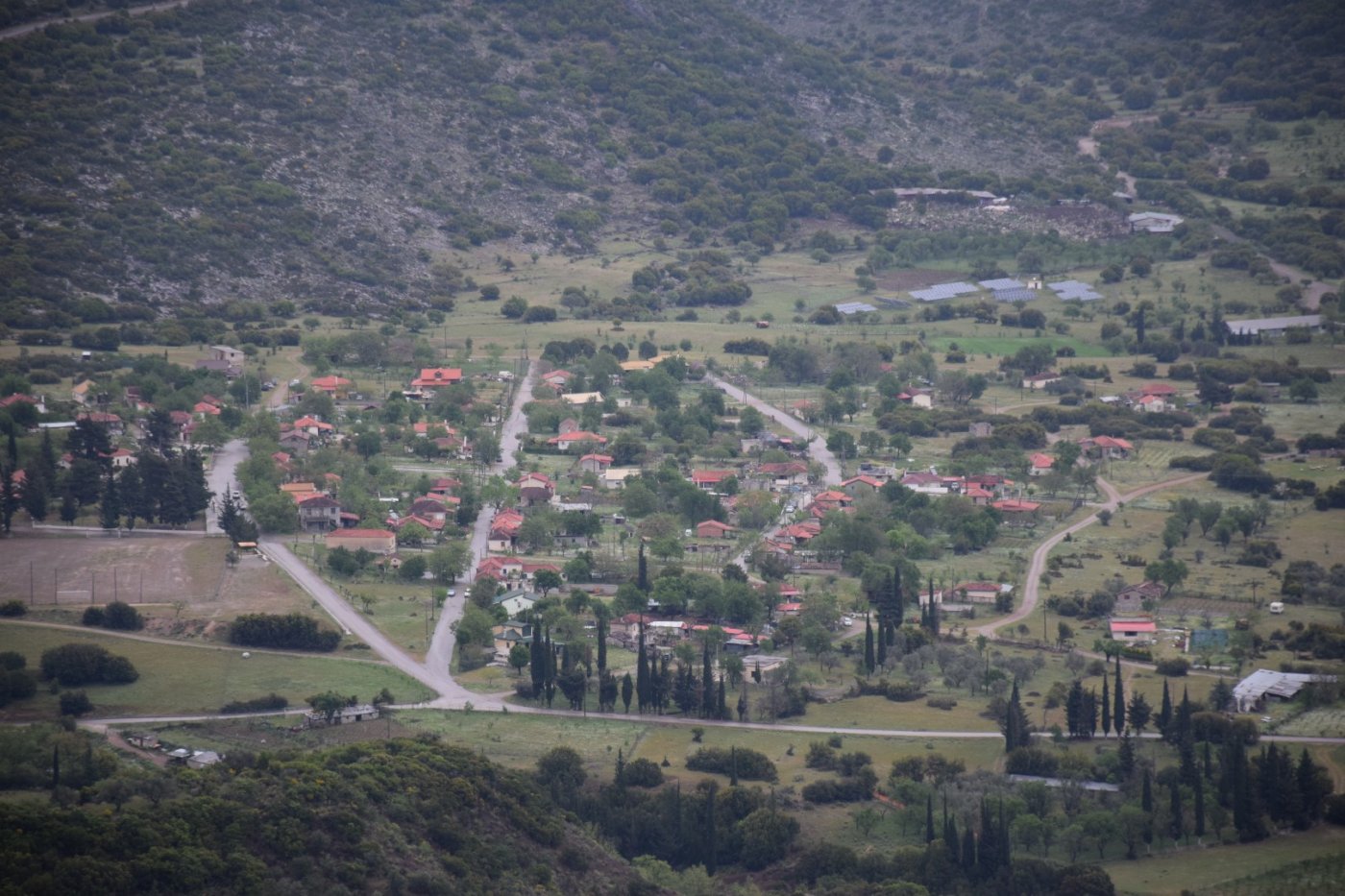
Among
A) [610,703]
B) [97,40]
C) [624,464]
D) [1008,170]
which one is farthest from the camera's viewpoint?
[1008,170]

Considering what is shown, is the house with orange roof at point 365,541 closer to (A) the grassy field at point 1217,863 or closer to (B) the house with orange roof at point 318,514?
(B) the house with orange roof at point 318,514

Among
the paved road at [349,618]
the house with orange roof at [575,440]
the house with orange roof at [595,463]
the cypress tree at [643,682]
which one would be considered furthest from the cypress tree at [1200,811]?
the house with orange roof at [575,440]

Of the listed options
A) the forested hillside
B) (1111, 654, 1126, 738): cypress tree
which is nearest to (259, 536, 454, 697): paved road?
the forested hillside

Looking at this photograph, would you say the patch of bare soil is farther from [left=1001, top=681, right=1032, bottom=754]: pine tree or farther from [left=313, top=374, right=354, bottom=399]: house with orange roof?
[left=313, top=374, right=354, bottom=399]: house with orange roof

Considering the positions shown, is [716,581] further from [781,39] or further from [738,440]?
[781,39]

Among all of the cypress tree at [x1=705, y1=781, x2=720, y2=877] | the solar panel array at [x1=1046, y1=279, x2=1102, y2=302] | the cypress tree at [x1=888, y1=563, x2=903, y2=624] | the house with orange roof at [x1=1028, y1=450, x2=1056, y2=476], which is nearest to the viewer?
the cypress tree at [x1=705, y1=781, x2=720, y2=877]

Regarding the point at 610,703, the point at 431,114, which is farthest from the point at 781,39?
the point at 610,703
